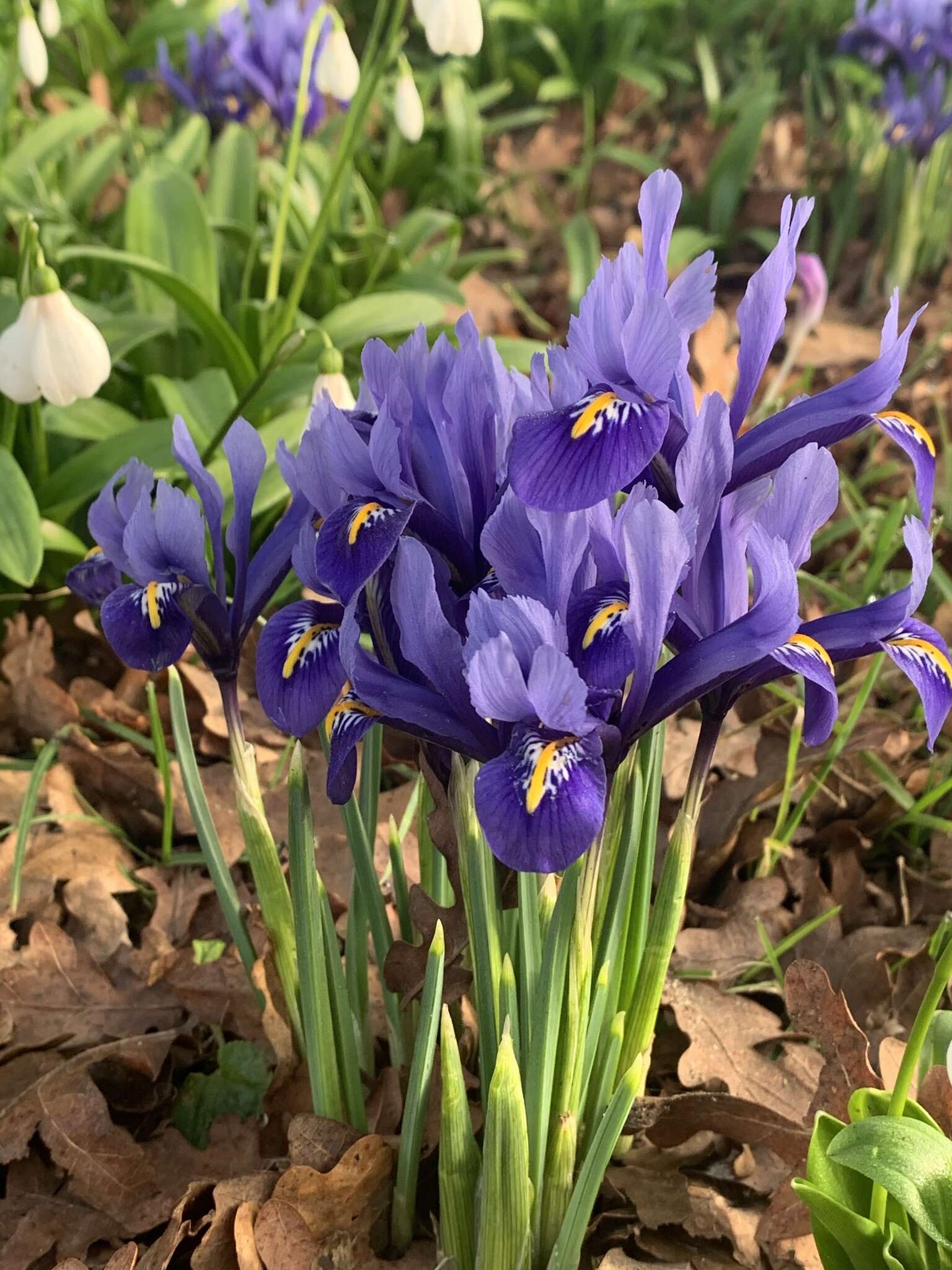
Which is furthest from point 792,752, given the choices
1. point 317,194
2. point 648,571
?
point 317,194

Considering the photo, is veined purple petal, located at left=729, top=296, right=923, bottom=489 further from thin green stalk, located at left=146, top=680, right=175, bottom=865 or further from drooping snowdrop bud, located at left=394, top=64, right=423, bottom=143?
drooping snowdrop bud, located at left=394, top=64, right=423, bottom=143

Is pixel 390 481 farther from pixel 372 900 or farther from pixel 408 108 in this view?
pixel 408 108

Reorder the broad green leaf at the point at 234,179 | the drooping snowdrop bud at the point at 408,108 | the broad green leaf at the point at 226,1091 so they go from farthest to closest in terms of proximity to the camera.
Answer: the broad green leaf at the point at 234,179
the drooping snowdrop bud at the point at 408,108
the broad green leaf at the point at 226,1091

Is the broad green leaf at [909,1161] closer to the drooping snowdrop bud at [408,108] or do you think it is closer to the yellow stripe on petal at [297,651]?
the yellow stripe on petal at [297,651]

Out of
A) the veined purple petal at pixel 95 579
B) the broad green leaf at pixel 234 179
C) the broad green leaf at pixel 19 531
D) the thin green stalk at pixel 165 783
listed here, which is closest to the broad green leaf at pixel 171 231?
the broad green leaf at pixel 234 179

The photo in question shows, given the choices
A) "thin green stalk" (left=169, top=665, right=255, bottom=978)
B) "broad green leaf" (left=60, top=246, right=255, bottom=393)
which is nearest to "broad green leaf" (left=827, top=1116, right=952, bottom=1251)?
"thin green stalk" (left=169, top=665, right=255, bottom=978)

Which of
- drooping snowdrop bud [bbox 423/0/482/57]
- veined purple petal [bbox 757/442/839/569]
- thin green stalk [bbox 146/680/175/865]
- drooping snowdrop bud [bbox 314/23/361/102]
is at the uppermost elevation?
drooping snowdrop bud [bbox 423/0/482/57]
